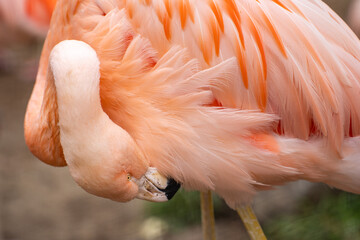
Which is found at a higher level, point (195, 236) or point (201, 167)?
point (201, 167)

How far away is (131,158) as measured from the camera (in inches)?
62.6

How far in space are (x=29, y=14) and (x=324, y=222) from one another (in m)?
2.60

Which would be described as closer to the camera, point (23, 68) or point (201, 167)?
point (201, 167)

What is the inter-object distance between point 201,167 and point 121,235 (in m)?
1.80

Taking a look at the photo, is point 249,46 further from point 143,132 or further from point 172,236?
point 172,236

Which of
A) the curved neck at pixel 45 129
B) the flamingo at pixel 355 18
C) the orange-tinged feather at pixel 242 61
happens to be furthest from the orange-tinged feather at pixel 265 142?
the flamingo at pixel 355 18

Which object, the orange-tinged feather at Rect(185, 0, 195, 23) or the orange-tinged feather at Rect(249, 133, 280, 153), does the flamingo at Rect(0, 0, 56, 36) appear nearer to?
the orange-tinged feather at Rect(185, 0, 195, 23)

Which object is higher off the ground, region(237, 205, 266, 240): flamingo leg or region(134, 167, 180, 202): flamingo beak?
region(134, 167, 180, 202): flamingo beak

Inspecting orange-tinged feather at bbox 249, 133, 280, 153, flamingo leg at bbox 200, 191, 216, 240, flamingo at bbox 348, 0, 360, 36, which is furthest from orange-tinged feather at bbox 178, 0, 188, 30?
flamingo at bbox 348, 0, 360, 36

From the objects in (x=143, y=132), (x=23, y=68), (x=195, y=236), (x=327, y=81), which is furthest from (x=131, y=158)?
(x=23, y=68)

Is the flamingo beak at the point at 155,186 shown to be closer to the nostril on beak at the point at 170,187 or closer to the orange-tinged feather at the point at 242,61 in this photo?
the nostril on beak at the point at 170,187

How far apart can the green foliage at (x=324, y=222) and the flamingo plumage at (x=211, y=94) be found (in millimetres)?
1209

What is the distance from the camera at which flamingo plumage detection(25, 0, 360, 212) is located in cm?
158

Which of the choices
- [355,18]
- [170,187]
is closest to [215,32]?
[170,187]
